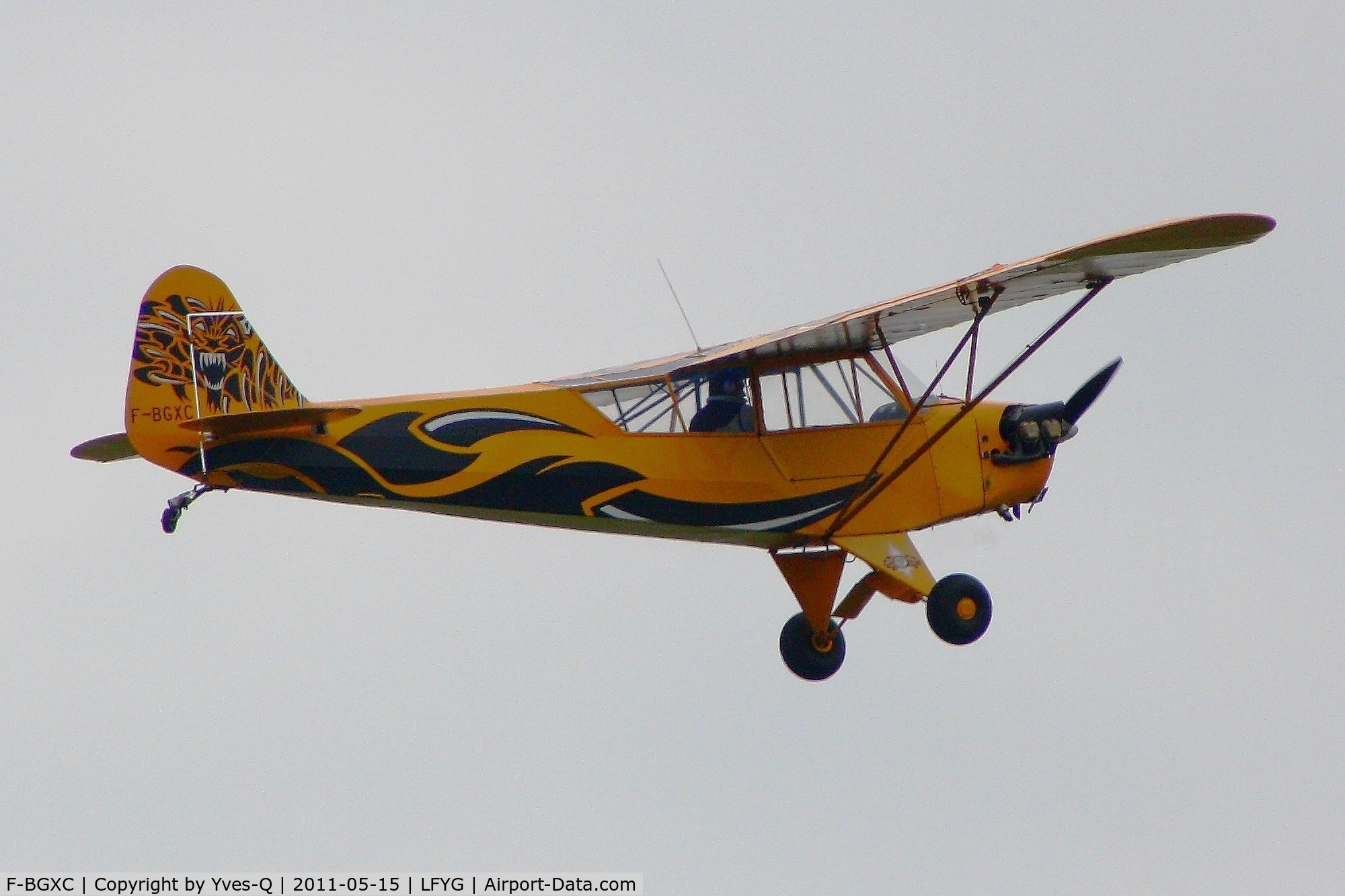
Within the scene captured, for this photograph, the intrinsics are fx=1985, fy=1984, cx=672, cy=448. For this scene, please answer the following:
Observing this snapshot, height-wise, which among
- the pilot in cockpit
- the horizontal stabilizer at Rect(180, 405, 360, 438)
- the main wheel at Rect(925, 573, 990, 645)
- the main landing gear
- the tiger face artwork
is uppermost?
the tiger face artwork

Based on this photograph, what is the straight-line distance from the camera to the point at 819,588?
1534 centimetres

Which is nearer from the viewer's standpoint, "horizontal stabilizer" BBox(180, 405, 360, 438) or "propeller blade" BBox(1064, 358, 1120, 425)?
"horizontal stabilizer" BBox(180, 405, 360, 438)

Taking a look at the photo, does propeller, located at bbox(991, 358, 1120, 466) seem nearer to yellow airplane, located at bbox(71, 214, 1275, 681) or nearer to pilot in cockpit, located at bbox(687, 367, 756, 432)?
yellow airplane, located at bbox(71, 214, 1275, 681)

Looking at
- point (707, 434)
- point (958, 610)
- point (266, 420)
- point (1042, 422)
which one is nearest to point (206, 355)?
point (266, 420)

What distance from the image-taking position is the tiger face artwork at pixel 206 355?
13.1 meters

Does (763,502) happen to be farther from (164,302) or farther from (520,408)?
(164,302)

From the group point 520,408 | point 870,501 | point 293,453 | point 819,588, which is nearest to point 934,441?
point 870,501

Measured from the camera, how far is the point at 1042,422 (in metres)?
14.9

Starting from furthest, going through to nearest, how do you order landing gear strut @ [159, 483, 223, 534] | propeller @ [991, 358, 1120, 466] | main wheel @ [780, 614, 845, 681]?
1. main wheel @ [780, 614, 845, 681]
2. propeller @ [991, 358, 1120, 466]
3. landing gear strut @ [159, 483, 223, 534]

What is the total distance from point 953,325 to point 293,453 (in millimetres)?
5127

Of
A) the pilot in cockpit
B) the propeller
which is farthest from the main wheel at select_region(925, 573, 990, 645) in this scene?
the pilot in cockpit

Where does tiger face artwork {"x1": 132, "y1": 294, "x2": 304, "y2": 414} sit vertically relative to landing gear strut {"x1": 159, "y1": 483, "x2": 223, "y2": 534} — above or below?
above

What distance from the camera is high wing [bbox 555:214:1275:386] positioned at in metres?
12.7

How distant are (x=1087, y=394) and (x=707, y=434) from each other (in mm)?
3035
